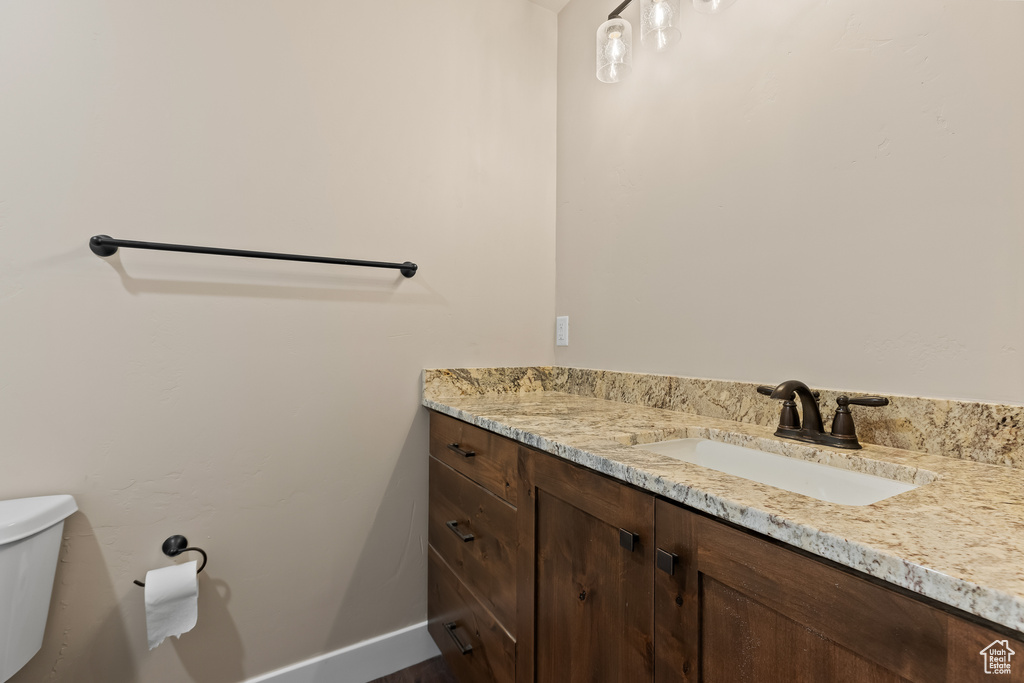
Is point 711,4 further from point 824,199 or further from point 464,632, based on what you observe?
point 464,632

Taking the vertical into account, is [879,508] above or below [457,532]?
above

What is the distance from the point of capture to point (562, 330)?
1.83 meters

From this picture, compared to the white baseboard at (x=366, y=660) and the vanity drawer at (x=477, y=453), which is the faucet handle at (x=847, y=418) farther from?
the white baseboard at (x=366, y=660)

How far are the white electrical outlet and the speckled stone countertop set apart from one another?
736mm

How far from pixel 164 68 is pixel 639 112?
4.44 feet

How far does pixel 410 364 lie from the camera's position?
1567mm

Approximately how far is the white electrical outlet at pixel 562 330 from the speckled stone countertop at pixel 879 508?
2.42 ft

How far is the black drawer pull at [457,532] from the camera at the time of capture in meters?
1.26

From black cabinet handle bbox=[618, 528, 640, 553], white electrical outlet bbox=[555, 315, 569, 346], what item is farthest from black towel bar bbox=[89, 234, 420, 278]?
black cabinet handle bbox=[618, 528, 640, 553]

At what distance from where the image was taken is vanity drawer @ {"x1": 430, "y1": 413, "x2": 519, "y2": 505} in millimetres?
1074

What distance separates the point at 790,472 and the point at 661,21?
1.15 meters

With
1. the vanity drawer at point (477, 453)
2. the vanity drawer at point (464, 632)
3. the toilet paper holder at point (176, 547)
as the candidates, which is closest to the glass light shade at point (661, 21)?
the vanity drawer at point (477, 453)

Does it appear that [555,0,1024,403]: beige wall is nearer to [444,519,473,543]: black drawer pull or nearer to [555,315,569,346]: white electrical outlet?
[555,315,569,346]: white electrical outlet

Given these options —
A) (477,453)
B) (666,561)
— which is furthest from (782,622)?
(477,453)
